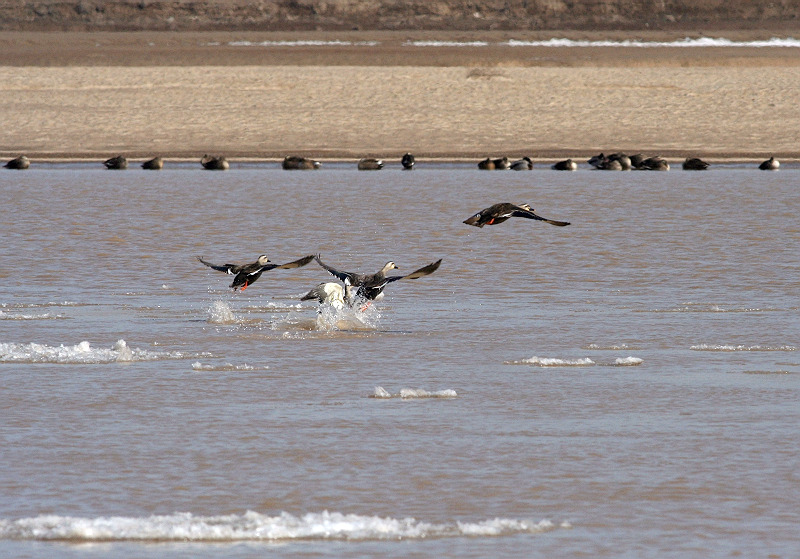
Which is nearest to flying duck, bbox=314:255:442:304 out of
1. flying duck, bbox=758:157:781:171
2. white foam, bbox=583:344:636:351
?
white foam, bbox=583:344:636:351

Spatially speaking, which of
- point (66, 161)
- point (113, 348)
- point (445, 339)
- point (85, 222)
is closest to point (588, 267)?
point (445, 339)

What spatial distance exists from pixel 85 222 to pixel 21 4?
93958 millimetres

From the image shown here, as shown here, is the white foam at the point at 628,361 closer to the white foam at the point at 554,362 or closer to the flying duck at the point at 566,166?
the white foam at the point at 554,362

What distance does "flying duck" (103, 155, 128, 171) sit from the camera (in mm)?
37406

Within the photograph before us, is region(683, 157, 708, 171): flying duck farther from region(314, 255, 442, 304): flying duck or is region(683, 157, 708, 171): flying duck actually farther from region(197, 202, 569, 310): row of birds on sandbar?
region(314, 255, 442, 304): flying duck

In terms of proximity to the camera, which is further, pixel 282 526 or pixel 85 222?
pixel 85 222

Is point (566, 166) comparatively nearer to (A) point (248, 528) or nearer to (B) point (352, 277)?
(B) point (352, 277)

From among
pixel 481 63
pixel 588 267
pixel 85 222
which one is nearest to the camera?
pixel 588 267

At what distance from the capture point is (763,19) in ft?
352

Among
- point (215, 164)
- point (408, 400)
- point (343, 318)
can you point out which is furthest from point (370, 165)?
point (408, 400)

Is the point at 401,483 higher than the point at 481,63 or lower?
higher

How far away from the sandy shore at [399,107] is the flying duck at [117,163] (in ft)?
10.9

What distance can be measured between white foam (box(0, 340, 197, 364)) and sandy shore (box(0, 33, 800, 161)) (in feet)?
95.4

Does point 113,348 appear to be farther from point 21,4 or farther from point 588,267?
point 21,4
